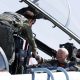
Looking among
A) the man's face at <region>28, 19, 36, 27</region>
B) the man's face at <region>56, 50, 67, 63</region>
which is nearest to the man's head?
the man's face at <region>56, 50, 67, 63</region>

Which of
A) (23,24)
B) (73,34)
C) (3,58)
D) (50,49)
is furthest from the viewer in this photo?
(50,49)

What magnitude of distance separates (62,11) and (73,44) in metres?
0.72

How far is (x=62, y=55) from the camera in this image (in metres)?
9.36

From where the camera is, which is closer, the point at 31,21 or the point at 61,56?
the point at 31,21

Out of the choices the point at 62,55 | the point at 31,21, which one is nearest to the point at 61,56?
the point at 62,55

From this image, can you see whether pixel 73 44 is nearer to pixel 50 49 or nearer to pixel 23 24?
pixel 50 49

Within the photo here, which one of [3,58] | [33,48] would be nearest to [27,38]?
[33,48]

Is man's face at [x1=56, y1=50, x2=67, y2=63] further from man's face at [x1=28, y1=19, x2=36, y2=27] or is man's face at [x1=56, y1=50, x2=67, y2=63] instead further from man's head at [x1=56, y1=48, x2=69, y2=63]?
man's face at [x1=28, y1=19, x2=36, y2=27]

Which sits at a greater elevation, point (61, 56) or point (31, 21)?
point (31, 21)

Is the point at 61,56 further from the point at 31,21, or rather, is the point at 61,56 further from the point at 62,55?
the point at 31,21

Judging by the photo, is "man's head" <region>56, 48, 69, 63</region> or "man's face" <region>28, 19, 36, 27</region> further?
"man's head" <region>56, 48, 69, 63</region>

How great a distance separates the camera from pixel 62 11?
9.80 meters

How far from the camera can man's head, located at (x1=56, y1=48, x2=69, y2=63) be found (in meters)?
9.34

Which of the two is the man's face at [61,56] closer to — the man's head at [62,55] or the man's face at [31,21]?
the man's head at [62,55]
